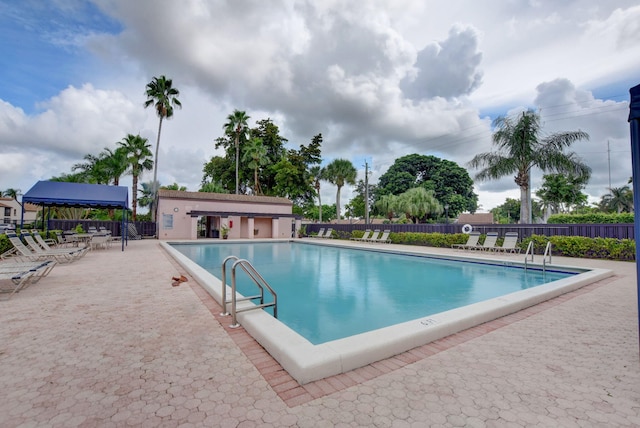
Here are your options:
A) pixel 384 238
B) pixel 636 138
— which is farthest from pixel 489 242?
pixel 636 138

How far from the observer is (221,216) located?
24.1 m

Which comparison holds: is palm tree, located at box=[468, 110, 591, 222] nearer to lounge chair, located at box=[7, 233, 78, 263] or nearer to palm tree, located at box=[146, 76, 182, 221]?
lounge chair, located at box=[7, 233, 78, 263]

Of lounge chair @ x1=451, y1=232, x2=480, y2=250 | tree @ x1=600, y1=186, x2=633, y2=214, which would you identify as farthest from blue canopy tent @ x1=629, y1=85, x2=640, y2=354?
tree @ x1=600, y1=186, x2=633, y2=214

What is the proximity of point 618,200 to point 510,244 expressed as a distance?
53.0 metres

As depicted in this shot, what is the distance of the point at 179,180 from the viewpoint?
43.1 metres

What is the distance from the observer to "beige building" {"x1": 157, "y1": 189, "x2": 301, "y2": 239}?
2327 centimetres

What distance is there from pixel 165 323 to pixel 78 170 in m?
37.8

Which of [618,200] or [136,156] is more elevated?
[136,156]

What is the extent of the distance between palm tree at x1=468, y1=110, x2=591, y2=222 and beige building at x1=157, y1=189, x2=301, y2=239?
54.8 ft

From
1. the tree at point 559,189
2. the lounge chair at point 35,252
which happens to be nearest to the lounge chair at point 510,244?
the lounge chair at point 35,252

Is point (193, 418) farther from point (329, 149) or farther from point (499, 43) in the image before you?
point (329, 149)

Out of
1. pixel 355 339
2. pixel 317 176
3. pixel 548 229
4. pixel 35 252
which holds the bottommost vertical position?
pixel 355 339

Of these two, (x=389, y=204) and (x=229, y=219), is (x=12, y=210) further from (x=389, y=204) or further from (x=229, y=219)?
(x=389, y=204)

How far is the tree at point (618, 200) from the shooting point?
46394 millimetres
